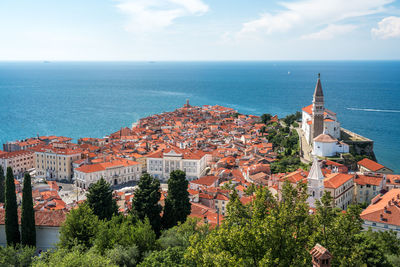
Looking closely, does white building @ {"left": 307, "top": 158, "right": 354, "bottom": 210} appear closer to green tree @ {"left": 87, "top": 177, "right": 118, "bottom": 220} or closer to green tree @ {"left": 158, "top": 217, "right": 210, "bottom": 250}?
green tree @ {"left": 158, "top": 217, "right": 210, "bottom": 250}

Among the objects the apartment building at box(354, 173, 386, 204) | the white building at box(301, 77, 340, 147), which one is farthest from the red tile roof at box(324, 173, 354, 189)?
the white building at box(301, 77, 340, 147)

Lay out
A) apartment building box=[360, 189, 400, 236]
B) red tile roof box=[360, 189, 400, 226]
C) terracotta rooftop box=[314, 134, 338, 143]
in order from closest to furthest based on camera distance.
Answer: apartment building box=[360, 189, 400, 236] < red tile roof box=[360, 189, 400, 226] < terracotta rooftop box=[314, 134, 338, 143]

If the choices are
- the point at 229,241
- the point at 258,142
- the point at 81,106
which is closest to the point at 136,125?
the point at 258,142

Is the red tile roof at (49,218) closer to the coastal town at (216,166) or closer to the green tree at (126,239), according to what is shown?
the coastal town at (216,166)

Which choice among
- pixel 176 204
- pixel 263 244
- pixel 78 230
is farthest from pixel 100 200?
pixel 263 244

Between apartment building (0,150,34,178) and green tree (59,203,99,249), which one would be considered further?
apartment building (0,150,34,178)

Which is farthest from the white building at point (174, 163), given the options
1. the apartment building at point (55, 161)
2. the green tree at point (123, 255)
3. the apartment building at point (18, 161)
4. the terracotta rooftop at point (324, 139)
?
the green tree at point (123, 255)

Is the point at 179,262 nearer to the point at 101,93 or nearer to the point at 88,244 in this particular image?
the point at 88,244
